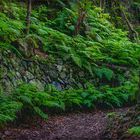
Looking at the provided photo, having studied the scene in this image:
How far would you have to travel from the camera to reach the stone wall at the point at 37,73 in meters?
11.1

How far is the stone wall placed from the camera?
36.4 feet

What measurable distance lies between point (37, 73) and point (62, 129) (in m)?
3.19

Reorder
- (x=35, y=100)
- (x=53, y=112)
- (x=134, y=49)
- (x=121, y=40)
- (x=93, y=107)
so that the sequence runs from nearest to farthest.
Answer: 1. (x=35, y=100)
2. (x=53, y=112)
3. (x=93, y=107)
4. (x=134, y=49)
5. (x=121, y=40)

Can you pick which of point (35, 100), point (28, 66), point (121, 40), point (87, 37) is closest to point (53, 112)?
point (35, 100)

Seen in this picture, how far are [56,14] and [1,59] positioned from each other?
239 inches

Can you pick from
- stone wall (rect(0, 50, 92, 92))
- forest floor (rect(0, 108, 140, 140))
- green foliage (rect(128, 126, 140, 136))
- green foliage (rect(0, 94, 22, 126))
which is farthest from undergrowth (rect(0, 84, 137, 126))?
green foliage (rect(128, 126, 140, 136))

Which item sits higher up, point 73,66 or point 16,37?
point 16,37

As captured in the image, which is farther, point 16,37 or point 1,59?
point 16,37

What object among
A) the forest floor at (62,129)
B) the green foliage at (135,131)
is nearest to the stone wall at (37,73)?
the forest floor at (62,129)

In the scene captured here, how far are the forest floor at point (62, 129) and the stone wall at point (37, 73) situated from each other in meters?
1.61

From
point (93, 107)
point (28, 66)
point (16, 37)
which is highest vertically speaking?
point (16, 37)

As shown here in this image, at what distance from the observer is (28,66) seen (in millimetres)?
12086

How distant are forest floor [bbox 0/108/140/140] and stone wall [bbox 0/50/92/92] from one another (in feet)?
5.30

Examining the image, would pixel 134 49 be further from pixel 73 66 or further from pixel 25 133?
pixel 25 133
